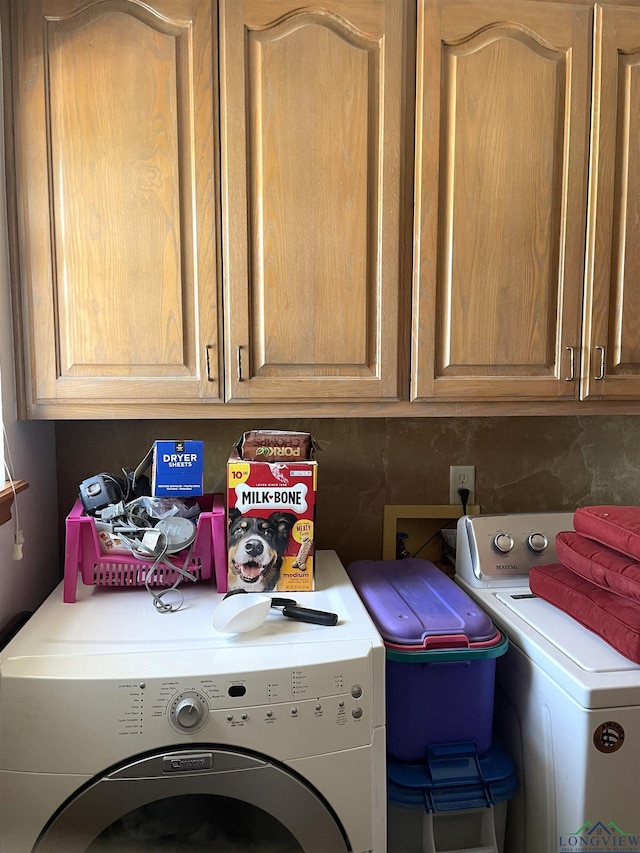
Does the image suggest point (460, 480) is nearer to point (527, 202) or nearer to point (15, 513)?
point (527, 202)

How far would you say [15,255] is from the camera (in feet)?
4.03

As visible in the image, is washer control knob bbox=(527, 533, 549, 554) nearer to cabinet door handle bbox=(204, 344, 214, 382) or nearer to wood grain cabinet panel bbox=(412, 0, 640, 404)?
wood grain cabinet panel bbox=(412, 0, 640, 404)

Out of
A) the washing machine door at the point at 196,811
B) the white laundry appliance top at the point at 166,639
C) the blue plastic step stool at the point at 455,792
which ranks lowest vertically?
the blue plastic step stool at the point at 455,792

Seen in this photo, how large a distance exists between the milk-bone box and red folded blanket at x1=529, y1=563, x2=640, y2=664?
0.51 meters

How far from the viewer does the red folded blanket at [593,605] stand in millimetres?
1063

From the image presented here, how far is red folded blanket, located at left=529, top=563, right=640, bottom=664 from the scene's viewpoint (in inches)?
41.9

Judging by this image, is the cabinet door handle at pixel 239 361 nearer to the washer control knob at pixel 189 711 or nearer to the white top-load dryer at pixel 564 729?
the washer control knob at pixel 189 711

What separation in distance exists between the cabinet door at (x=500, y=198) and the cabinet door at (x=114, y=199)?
1.54ft

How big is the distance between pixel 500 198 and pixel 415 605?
0.90 m

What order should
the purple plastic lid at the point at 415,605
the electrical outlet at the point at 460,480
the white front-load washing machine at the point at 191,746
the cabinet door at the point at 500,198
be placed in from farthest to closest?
the electrical outlet at the point at 460,480 → the cabinet door at the point at 500,198 → the purple plastic lid at the point at 415,605 → the white front-load washing machine at the point at 191,746

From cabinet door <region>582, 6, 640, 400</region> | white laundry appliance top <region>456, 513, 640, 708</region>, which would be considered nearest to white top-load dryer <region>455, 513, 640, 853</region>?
white laundry appliance top <region>456, 513, 640, 708</region>

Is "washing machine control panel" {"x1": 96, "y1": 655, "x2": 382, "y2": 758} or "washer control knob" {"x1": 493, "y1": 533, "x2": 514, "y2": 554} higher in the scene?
"washer control knob" {"x1": 493, "y1": 533, "x2": 514, "y2": 554}

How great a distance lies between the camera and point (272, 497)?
124cm

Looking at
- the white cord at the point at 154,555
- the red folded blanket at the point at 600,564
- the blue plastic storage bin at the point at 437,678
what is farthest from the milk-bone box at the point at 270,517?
the red folded blanket at the point at 600,564
